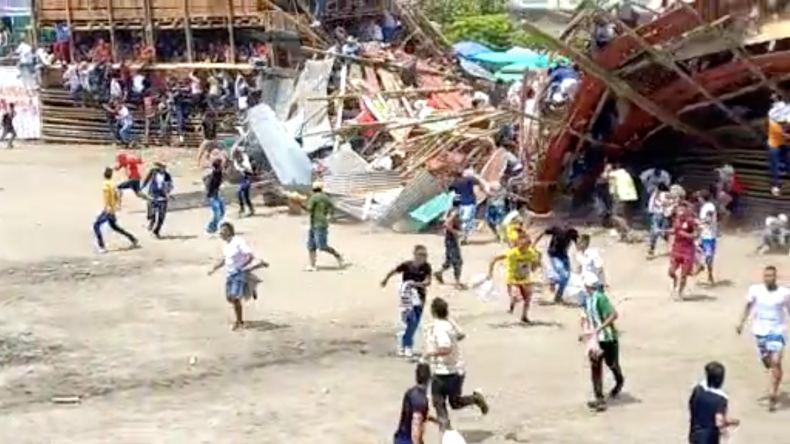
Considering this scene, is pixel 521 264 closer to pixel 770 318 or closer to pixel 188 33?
pixel 770 318

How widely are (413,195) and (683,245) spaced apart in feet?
24.1

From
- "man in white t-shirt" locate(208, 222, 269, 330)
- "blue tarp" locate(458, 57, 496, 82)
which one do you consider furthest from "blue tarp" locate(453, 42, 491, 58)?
"man in white t-shirt" locate(208, 222, 269, 330)

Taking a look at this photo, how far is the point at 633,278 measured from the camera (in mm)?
21641

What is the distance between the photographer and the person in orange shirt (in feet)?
77.3

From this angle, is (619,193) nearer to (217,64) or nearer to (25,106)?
(217,64)

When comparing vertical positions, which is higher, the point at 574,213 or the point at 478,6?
the point at 478,6

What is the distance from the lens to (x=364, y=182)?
Answer: 27.4 meters

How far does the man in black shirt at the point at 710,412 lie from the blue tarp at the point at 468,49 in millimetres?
25028

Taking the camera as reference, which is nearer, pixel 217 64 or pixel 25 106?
pixel 217 64

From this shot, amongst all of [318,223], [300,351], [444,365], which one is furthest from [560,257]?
[444,365]

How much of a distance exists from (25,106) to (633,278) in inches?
906

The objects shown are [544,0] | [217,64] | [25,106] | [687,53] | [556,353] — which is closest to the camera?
[556,353]

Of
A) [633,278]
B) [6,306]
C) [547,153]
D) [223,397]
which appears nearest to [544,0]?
[547,153]

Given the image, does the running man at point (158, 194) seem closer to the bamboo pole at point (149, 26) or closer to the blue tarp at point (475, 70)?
the blue tarp at point (475, 70)
